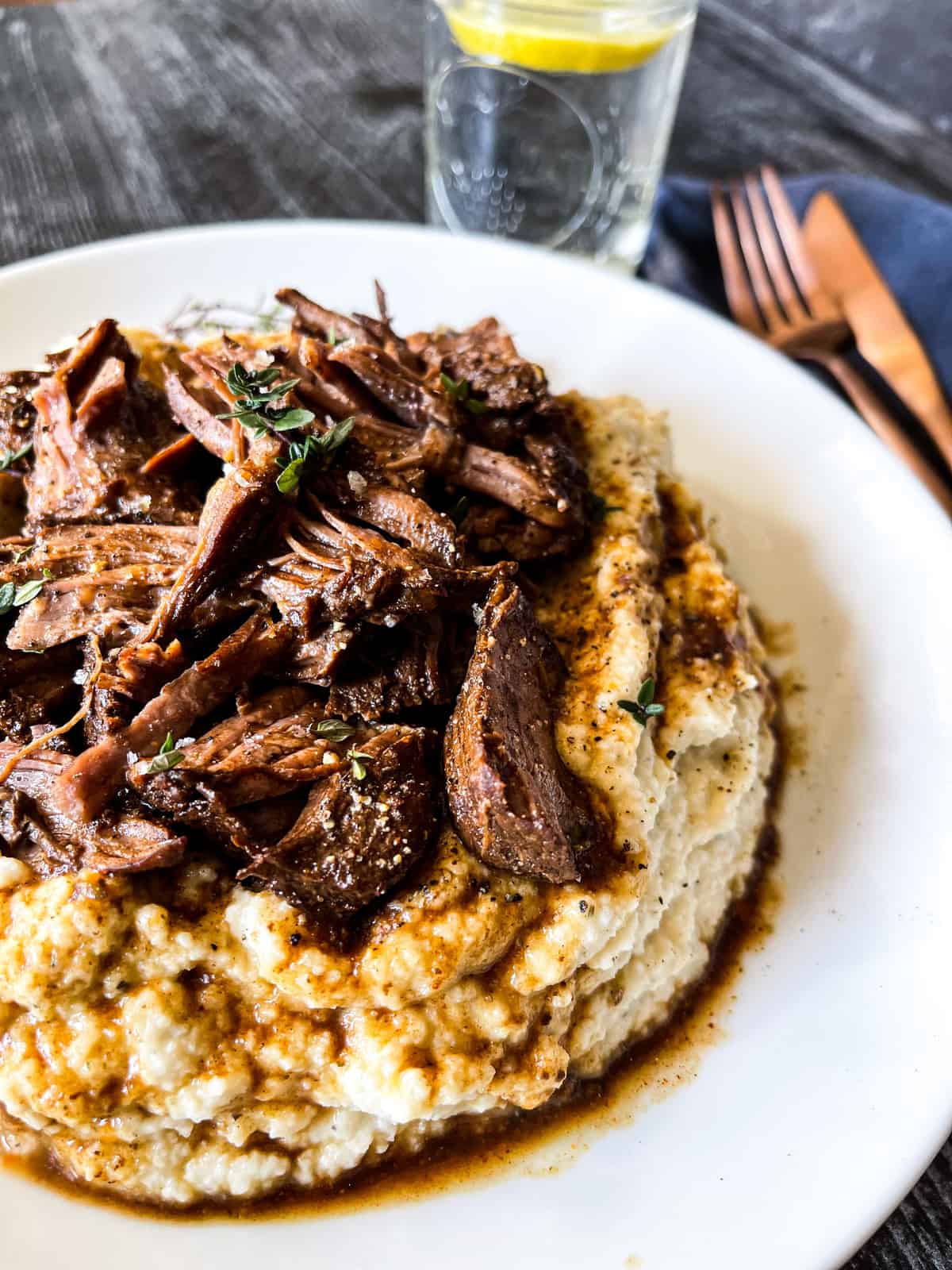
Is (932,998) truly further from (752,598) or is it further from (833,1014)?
(752,598)

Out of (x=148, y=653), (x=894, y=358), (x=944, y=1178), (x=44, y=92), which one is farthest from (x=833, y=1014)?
(x=44, y=92)

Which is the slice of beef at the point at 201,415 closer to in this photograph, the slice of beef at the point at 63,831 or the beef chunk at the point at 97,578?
the beef chunk at the point at 97,578

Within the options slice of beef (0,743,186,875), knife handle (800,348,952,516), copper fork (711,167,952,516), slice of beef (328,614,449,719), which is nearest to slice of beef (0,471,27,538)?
slice of beef (0,743,186,875)

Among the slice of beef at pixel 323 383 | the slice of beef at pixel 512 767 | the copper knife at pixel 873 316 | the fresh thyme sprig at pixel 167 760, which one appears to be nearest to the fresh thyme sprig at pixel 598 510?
the slice of beef at pixel 512 767

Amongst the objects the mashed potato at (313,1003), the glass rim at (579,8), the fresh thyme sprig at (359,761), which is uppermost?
the glass rim at (579,8)

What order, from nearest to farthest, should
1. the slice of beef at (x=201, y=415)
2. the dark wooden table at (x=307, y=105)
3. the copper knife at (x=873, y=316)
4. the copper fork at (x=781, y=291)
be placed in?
the slice of beef at (x=201, y=415) → the copper knife at (x=873, y=316) → the copper fork at (x=781, y=291) → the dark wooden table at (x=307, y=105)

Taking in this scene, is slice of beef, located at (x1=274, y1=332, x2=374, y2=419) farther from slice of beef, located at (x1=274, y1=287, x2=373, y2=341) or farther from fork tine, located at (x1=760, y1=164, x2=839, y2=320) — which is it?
fork tine, located at (x1=760, y1=164, x2=839, y2=320)

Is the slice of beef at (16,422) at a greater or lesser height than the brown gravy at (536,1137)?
greater

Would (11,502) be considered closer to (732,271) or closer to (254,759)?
(254,759)

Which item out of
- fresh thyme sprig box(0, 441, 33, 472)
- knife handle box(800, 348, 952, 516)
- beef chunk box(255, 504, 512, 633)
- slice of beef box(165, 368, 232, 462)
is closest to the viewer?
beef chunk box(255, 504, 512, 633)
